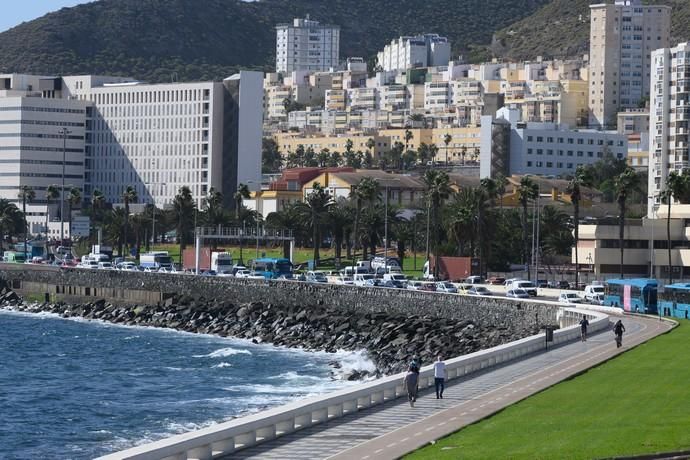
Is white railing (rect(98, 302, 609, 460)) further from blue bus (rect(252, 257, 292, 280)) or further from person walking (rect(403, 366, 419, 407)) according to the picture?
blue bus (rect(252, 257, 292, 280))

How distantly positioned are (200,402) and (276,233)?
95.7 m

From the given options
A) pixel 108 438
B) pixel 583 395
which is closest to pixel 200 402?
pixel 108 438

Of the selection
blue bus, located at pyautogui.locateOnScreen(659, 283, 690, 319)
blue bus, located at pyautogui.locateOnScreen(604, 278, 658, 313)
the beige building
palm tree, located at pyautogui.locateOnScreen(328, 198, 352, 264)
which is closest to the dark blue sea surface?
blue bus, located at pyautogui.locateOnScreen(604, 278, 658, 313)

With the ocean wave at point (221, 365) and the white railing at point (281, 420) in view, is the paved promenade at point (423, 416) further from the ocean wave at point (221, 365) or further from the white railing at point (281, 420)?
the ocean wave at point (221, 365)

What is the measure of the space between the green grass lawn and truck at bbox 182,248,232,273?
90.1 meters

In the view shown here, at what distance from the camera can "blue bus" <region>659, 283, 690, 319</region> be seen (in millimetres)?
88375

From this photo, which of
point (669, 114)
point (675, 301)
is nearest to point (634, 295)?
point (675, 301)

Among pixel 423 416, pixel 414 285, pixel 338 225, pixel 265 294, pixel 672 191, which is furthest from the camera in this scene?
pixel 338 225

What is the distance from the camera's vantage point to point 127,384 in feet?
257

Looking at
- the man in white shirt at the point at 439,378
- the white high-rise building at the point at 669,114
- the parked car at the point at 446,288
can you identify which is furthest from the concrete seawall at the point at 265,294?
the white high-rise building at the point at 669,114

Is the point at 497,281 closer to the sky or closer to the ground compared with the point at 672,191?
closer to the ground

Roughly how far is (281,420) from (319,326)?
66.9 meters

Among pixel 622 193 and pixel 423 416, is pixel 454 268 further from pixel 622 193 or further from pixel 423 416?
pixel 423 416

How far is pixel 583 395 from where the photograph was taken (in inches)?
1853
